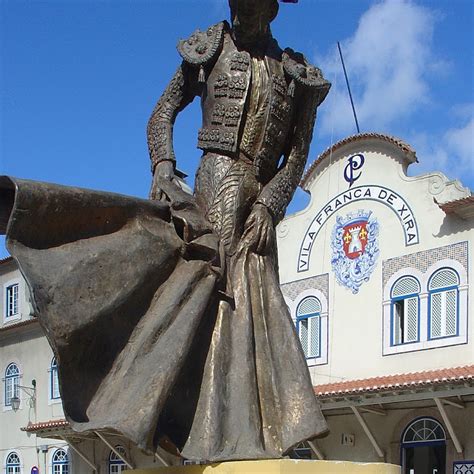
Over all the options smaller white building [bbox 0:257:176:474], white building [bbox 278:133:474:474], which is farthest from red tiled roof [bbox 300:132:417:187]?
smaller white building [bbox 0:257:176:474]

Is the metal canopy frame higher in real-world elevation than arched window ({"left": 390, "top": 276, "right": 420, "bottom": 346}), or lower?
lower

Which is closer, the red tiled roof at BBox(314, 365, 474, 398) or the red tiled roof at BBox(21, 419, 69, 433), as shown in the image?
the red tiled roof at BBox(314, 365, 474, 398)

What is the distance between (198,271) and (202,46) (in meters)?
1.35

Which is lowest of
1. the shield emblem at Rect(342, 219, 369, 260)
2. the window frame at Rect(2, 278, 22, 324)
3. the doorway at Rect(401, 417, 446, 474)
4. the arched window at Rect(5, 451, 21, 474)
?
the arched window at Rect(5, 451, 21, 474)

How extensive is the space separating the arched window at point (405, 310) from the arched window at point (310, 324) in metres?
2.51

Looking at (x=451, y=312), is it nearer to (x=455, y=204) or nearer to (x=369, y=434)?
(x=455, y=204)

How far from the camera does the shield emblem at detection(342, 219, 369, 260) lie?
966 inches

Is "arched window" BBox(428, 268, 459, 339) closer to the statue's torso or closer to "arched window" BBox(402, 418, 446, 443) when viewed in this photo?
"arched window" BBox(402, 418, 446, 443)

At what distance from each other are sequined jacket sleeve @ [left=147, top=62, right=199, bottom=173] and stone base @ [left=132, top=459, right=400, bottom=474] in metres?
1.73

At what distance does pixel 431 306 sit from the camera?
22.2 m

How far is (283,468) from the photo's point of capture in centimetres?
425

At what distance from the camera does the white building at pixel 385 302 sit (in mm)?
21000

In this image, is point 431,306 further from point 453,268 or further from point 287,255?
point 287,255

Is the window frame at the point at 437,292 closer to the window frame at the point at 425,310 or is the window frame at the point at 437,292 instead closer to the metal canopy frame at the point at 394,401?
the window frame at the point at 425,310
